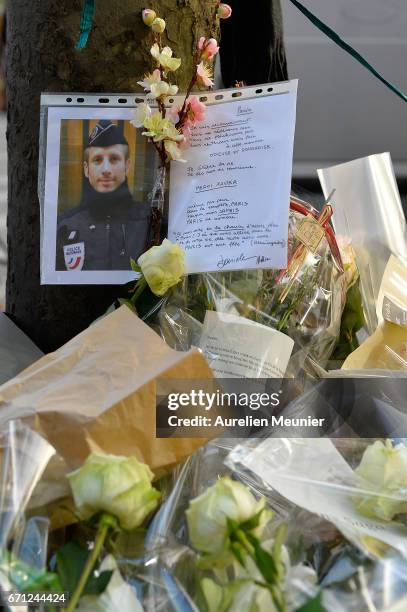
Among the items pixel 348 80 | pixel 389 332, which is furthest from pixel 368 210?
pixel 348 80

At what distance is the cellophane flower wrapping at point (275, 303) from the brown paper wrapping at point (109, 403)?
0.20 metres

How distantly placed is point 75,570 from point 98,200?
0.69 meters

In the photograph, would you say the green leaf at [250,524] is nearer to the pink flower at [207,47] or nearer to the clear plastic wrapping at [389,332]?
the clear plastic wrapping at [389,332]

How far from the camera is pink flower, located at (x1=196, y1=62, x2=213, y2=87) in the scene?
137 centimetres

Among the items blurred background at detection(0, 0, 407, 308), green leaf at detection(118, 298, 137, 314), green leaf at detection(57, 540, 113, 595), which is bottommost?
green leaf at detection(57, 540, 113, 595)

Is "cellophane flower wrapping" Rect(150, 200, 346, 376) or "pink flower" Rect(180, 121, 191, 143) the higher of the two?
"pink flower" Rect(180, 121, 191, 143)

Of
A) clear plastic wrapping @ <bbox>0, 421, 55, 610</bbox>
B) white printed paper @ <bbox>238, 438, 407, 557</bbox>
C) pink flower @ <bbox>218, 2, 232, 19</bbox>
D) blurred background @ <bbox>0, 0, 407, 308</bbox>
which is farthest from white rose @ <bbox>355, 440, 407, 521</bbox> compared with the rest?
blurred background @ <bbox>0, 0, 407, 308</bbox>

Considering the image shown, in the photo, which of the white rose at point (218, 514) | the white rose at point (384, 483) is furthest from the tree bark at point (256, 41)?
the white rose at point (218, 514)

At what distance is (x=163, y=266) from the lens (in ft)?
3.90

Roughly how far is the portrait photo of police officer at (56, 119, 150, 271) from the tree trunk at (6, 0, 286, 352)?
8 centimetres

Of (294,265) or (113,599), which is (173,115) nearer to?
(294,265)

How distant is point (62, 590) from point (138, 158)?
0.77m

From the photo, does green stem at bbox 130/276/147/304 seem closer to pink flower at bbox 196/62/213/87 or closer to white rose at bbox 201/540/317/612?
pink flower at bbox 196/62/213/87

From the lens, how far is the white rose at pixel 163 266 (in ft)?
3.89
